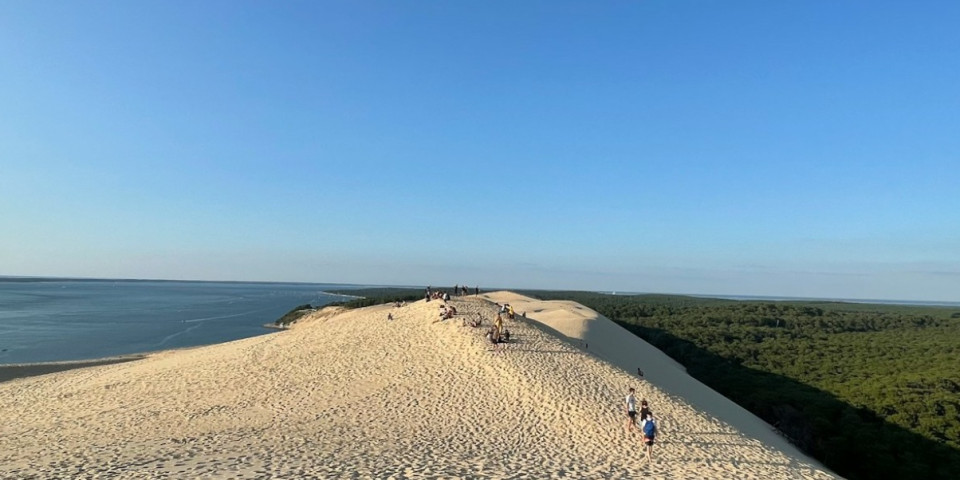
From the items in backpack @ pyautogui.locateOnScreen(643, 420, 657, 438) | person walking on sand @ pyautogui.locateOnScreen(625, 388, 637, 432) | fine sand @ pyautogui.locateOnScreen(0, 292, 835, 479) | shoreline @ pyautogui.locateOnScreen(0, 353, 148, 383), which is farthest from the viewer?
shoreline @ pyautogui.locateOnScreen(0, 353, 148, 383)

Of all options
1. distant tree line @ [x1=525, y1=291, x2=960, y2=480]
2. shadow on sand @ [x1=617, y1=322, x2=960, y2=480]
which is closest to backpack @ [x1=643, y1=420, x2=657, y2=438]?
shadow on sand @ [x1=617, y1=322, x2=960, y2=480]

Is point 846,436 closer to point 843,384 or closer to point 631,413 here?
point 843,384

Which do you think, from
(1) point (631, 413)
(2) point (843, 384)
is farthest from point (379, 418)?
(2) point (843, 384)

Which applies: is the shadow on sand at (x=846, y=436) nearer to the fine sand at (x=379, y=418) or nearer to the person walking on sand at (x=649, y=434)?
the fine sand at (x=379, y=418)

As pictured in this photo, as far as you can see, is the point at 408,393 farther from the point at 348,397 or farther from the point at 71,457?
the point at 71,457

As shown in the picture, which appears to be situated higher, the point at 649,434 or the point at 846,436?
the point at 649,434

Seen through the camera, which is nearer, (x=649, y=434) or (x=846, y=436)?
(x=649, y=434)

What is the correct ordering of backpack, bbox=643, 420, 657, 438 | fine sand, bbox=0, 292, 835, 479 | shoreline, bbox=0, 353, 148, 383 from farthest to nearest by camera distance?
shoreline, bbox=0, 353, 148, 383 → backpack, bbox=643, 420, 657, 438 → fine sand, bbox=0, 292, 835, 479

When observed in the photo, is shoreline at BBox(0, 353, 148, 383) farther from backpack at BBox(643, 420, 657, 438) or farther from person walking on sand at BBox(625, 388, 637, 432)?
backpack at BBox(643, 420, 657, 438)

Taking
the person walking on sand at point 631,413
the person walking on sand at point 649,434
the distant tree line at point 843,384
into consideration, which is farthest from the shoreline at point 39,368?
the distant tree line at point 843,384
